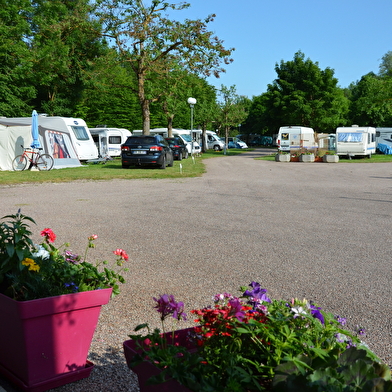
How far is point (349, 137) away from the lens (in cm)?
3594

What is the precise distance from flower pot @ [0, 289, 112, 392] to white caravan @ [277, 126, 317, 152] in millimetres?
31848

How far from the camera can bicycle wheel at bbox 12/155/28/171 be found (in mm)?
21516

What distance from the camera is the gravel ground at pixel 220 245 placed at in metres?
4.11

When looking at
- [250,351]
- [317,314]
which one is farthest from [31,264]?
[317,314]

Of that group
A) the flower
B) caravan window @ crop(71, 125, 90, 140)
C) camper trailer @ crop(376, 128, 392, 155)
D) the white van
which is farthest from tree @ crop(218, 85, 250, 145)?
the flower

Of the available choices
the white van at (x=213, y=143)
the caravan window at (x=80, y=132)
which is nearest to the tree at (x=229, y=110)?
the white van at (x=213, y=143)

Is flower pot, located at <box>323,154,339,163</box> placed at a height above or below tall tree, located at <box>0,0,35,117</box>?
below

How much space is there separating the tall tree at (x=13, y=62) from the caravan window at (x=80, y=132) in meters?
11.0

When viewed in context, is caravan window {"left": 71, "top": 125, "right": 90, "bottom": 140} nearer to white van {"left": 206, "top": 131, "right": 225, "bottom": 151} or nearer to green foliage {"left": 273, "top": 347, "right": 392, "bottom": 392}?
green foliage {"left": 273, "top": 347, "right": 392, "bottom": 392}

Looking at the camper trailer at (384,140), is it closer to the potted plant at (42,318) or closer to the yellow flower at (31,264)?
the potted plant at (42,318)

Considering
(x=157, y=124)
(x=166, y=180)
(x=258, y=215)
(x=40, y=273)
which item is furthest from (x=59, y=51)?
(x=40, y=273)

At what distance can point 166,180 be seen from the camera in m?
17.1

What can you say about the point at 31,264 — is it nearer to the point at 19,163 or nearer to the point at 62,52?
the point at 19,163

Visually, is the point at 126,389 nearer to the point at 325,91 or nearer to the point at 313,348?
the point at 313,348
